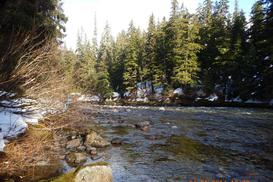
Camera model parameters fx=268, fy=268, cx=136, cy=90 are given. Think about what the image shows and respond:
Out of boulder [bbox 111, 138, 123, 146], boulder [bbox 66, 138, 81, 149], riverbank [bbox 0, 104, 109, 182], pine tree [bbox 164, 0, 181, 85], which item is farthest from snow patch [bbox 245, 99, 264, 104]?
boulder [bbox 66, 138, 81, 149]

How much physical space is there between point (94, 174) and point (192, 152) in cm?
627

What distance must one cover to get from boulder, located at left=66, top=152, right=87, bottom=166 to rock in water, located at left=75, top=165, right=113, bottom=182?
3.15 metres

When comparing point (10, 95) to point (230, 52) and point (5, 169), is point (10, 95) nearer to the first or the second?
point (5, 169)

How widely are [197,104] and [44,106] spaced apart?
29.8 metres

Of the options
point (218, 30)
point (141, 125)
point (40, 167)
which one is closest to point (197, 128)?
point (141, 125)

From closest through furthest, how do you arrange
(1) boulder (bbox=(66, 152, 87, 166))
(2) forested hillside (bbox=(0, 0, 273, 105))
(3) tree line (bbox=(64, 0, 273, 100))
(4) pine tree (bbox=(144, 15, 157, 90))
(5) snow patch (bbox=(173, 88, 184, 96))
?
1. (1) boulder (bbox=(66, 152, 87, 166))
2. (2) forested hillside (bbox=(0, 0, 273, 105))
3. (3) tree line (bbox=(64, 0, 273, 100))
4. (5) snow patch (bbox=(173, 88, 184, 96))
5. (4) pine tree (bbox=(144, 15, 157, 90))

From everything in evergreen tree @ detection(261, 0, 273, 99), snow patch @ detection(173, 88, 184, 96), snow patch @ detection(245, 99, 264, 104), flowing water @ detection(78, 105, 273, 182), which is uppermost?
evergreen tree @ detection(261, 0, 273, 99)

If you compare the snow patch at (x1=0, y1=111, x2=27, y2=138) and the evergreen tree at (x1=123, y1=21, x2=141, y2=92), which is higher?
the evergreen tree at (x1=123, y1=21, x2=141, y2=92)

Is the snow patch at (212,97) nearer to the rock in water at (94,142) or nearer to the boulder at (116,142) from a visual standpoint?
the boulder at (116,142)

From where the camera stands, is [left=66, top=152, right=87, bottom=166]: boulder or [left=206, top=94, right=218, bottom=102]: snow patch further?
[left=206, top=94, right=218, bottom=102]: snow patch

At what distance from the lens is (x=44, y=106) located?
9.16 meters

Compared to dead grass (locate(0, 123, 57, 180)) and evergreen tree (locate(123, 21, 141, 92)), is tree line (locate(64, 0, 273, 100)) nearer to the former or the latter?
evergreen tree (locate(123, 21, 141, 92))

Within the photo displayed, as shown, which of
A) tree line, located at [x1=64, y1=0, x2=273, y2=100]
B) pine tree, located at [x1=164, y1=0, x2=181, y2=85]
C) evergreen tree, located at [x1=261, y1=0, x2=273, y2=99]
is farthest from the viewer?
pine tree, located at [x1=164, y1=0, x2=181, y2=85]

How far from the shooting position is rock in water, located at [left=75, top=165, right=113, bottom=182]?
6777 millimetres
